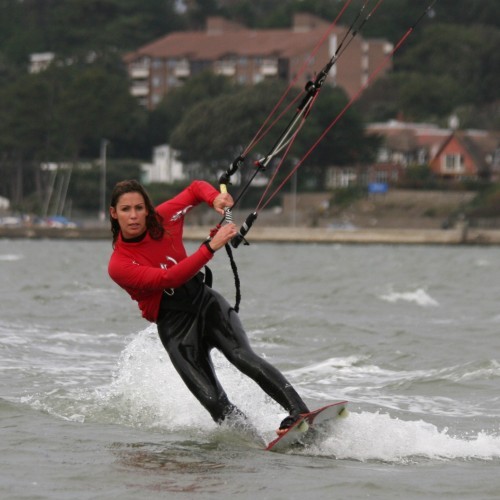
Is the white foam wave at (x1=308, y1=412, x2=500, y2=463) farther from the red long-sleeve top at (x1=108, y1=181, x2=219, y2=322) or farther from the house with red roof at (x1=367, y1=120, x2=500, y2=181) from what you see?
the house with red roof at (x1=367, y1=120, x2=500, y2=181)

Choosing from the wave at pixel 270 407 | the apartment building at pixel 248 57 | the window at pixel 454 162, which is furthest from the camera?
the apartment building at pixel 248 57

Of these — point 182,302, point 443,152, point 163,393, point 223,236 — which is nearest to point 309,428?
point 182,302

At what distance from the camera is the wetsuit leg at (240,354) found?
32.1 ft

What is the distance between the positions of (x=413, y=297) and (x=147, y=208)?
1951 cm

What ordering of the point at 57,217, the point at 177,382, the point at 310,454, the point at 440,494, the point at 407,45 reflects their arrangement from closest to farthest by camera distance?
the point at 440,494
the point at 310,454
the point at 177,382
the point at 57,217
the point at 407,45

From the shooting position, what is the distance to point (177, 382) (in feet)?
39.0

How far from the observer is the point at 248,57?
130 meters

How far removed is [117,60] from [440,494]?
125901mm

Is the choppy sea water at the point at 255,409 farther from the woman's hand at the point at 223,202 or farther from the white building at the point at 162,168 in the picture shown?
the white building at the point at 162,168

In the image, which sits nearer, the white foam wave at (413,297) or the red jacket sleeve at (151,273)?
the red jacket sleeve at (151,273)

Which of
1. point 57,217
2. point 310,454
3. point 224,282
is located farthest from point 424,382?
point 57,217

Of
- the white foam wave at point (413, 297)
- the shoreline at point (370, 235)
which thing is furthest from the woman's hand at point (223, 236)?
the shoreline at point (370, 235)

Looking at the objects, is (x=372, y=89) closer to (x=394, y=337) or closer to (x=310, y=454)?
(x=394, y=337)

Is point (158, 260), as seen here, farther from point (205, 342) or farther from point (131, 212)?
point (205, 342)
